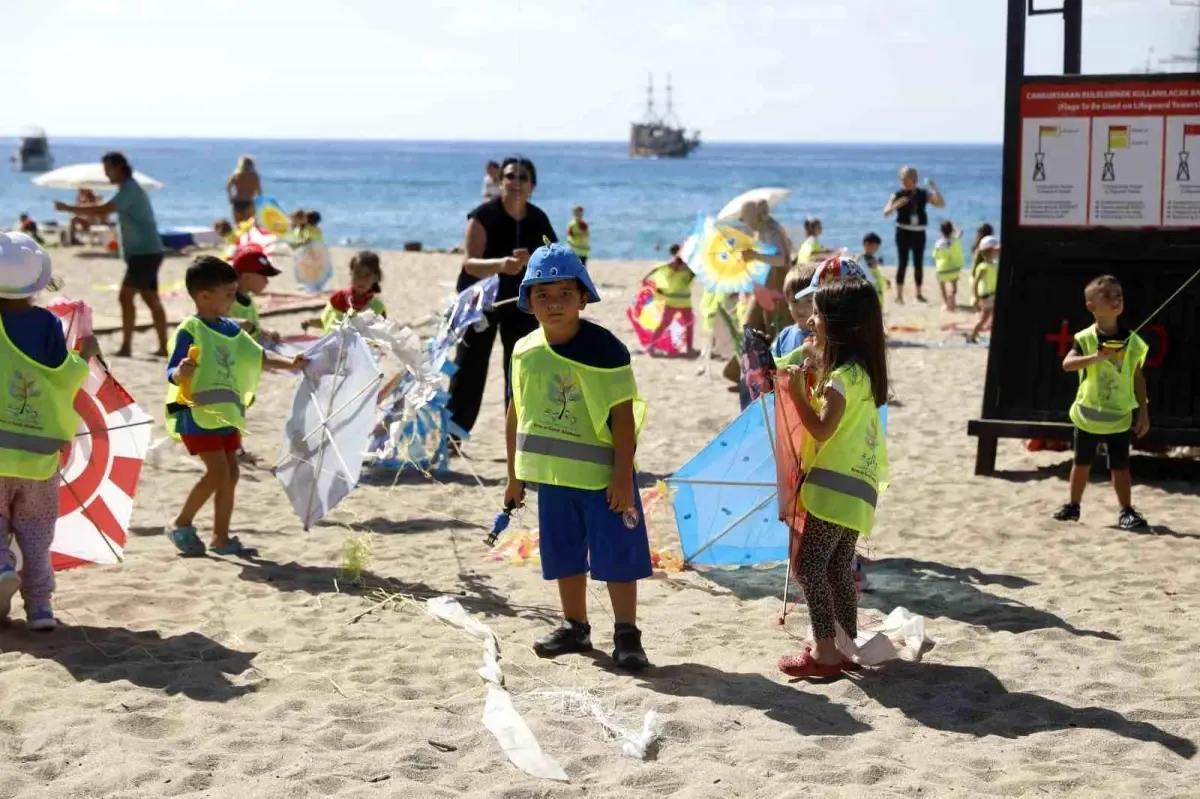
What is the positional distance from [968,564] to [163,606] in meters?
3.64

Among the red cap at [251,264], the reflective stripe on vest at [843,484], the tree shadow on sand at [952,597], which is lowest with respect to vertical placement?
the tree shadow on sand at [952,597]

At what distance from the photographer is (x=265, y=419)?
407 inches

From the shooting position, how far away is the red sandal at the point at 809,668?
4988mm

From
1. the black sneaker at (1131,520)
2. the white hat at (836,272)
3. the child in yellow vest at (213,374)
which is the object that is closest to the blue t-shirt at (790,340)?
the white hat at (836,272)

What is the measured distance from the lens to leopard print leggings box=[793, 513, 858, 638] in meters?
4.95

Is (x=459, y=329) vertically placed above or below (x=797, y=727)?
above

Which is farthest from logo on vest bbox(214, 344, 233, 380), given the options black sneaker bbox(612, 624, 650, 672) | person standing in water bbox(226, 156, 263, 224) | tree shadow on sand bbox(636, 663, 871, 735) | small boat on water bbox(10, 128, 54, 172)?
small boat on water bbox(10, 128, 54, 172)

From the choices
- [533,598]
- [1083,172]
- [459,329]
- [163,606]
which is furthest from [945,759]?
[1083,172]

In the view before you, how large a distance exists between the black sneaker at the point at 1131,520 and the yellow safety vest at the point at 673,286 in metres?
7.14

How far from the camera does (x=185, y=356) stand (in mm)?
6371

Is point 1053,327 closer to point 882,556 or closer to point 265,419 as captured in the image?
point 882,556

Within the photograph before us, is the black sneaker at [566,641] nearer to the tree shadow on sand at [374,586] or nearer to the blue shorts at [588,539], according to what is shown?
the blue shorts at [588,539]

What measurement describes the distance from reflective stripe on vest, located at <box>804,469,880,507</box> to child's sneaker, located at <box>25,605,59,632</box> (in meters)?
2.93

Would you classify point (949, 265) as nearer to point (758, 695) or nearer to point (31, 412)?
point (758, 695)
